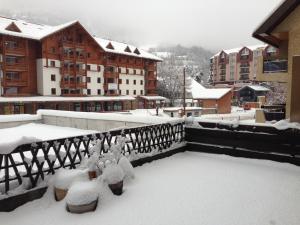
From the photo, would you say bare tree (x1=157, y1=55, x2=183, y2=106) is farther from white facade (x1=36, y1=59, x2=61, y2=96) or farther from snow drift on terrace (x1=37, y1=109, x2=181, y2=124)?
snow drift on terrace (x1=37, y1=109, x2=181, y2=124)

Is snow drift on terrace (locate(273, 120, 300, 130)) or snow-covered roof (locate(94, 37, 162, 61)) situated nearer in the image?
snow drift on terrace (locate(273, 120, 300, 130))

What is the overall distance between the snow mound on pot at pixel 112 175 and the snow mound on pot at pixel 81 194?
0.61m

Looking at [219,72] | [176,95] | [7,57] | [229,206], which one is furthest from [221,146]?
[219,72]

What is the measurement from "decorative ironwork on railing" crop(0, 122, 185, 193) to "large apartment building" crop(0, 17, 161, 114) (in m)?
31.0

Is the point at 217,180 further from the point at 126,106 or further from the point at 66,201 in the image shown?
the point at 126,106

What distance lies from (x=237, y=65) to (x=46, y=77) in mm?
61238

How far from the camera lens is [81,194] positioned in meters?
5.41

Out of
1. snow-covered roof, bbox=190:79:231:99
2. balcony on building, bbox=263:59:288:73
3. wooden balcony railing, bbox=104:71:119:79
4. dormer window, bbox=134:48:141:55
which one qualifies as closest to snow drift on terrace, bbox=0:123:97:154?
balcony on building, bbox=263:59:288:73

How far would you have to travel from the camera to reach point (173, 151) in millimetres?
10641

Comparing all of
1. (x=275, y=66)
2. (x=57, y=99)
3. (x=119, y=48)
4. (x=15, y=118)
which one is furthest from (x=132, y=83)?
(x=275, y=66)

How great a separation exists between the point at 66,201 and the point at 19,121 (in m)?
21.3

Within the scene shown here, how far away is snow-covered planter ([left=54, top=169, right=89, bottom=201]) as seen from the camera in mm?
5921

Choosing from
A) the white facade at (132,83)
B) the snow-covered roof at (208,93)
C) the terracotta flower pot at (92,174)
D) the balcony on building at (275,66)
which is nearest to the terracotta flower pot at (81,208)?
the terracotta flower pot at (92,174)

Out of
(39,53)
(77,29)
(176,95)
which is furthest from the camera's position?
(176,95)
